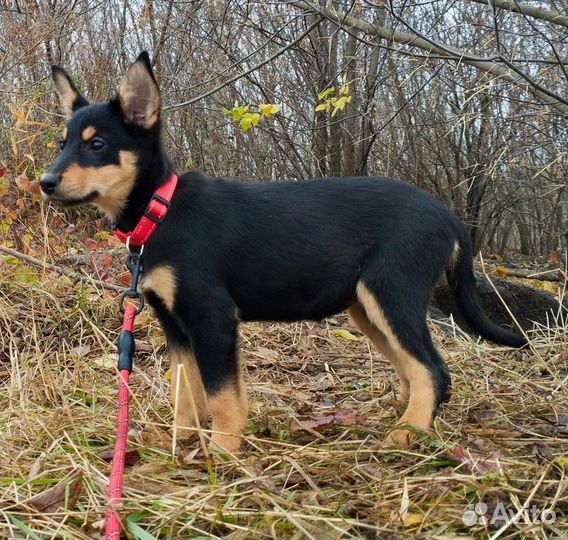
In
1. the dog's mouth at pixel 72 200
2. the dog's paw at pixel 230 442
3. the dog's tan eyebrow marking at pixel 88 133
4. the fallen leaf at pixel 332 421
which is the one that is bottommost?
the fallen leaf at pixel 332 421

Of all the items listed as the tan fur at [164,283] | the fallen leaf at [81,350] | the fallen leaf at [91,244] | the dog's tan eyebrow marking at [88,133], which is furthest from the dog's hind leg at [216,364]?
the fallen leaf at [91,244]

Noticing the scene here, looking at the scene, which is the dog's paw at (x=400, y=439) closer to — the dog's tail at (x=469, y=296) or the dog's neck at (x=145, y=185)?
the dog's tail at (x=469, y=296)

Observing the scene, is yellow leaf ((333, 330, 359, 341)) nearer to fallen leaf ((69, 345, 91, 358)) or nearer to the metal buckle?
fallen leaf ((69, 345, 91, 358))

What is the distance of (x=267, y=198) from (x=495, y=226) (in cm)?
942

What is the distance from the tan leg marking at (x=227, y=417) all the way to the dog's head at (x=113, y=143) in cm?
113

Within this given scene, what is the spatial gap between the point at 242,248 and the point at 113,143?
86cm

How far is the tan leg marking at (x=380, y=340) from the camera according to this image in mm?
4020

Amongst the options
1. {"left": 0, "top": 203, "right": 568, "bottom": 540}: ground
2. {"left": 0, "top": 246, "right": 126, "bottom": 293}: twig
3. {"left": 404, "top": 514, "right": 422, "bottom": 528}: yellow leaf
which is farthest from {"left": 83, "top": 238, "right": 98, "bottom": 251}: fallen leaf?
{"left": 404, "top": 514, "right": 422, "bottom": 528}: yellow leaf

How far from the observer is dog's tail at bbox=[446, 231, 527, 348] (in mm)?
3871

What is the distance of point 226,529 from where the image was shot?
2.54 m

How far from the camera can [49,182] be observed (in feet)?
10.6

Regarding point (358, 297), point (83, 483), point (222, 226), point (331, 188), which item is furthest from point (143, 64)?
point (83, 483)

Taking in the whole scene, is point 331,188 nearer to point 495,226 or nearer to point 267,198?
point 267,198

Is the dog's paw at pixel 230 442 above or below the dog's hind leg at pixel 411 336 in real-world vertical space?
below
